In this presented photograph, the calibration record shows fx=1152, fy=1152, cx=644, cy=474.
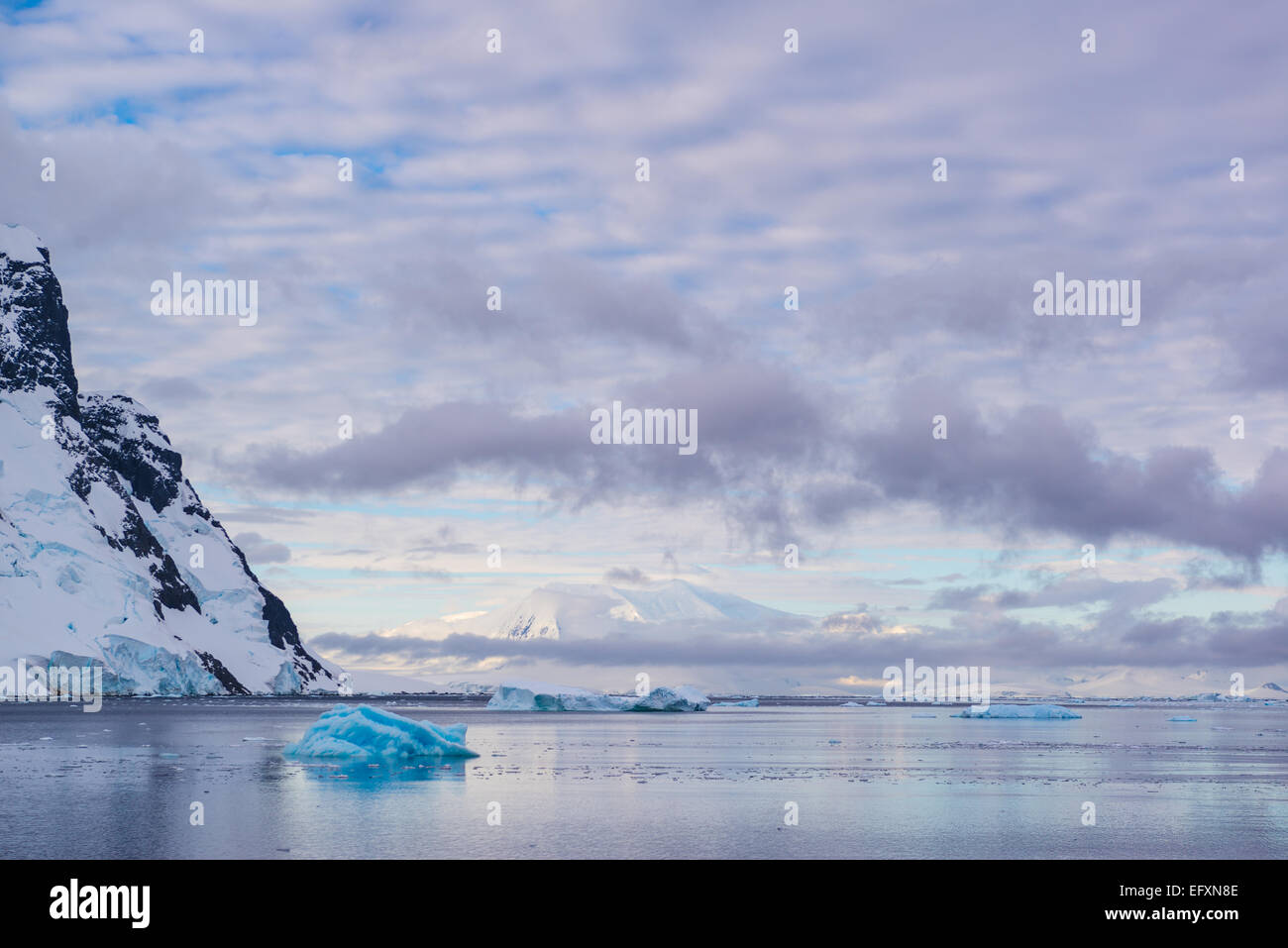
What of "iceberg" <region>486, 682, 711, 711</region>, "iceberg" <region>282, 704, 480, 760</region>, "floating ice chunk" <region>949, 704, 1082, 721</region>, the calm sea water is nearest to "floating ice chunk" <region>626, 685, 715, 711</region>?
"iceberg" <region>486, 682, 711, 711</region>

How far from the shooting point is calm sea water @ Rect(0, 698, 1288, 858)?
88.2ft

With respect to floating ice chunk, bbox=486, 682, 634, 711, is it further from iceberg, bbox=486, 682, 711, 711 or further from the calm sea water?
the calm sea water

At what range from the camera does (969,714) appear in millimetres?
150125

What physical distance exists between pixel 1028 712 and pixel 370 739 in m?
101

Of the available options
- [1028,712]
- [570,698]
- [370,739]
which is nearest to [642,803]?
[370,739]

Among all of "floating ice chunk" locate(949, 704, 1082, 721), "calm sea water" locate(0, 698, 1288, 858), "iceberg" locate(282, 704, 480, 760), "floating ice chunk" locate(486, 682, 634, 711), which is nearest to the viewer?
"calm sea water" locate(0, 698, 1288, 858)

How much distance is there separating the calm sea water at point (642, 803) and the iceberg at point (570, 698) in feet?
274

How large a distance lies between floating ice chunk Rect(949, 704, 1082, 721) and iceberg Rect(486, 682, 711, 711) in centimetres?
3615

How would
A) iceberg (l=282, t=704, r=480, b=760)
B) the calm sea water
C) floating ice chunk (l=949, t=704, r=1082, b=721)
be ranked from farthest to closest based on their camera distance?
floating ice chunk (l=949, t=704, r=1082, b=721)
iceberg (l=282, t=704, r=480, b=760)
the calm sea water

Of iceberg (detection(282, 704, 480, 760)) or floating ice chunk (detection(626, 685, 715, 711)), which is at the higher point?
iceberg (detection(282, 704, 480, 760))
